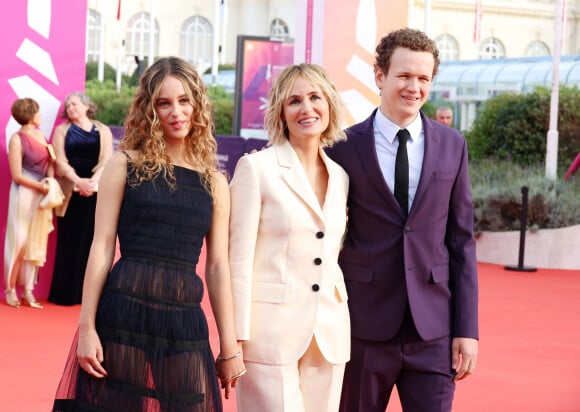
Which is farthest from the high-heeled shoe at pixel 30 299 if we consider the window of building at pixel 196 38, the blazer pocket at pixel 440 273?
the window of building at pixel 196 38

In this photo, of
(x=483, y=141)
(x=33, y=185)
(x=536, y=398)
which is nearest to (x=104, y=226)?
(x=536, y=398)

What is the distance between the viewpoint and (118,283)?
3.80 metres

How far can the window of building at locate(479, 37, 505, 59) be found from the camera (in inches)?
2741

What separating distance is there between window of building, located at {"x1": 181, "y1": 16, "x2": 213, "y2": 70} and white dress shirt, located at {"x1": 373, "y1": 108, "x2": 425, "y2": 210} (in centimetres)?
6611

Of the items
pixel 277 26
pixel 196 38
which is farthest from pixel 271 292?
pixel 277 26

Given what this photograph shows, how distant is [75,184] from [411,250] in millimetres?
6813

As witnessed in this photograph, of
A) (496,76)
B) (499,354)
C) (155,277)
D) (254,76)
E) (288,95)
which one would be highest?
(496,76)

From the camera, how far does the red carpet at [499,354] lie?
23.1 ft

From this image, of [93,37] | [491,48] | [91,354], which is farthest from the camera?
[491,48]

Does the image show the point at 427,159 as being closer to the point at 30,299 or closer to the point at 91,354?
the point at 91,354

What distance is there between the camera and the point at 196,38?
70.5m

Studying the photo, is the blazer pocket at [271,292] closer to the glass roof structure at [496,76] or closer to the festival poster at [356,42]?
the festival poster at [356,42]

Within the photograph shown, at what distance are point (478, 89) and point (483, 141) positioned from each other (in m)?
14.6

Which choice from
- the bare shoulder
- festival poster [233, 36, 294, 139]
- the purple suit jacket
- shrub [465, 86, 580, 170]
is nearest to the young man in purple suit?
the purple suit jacket
